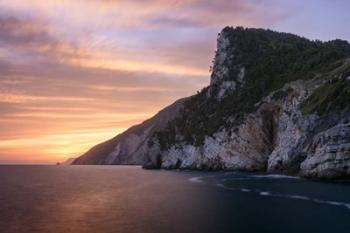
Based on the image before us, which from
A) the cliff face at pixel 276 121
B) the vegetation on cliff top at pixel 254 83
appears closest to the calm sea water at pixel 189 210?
the cliff face at pixel 276 121

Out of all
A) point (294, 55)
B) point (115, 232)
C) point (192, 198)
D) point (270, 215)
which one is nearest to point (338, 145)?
point (192, 198)

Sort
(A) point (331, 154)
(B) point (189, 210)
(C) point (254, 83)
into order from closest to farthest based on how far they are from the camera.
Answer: (B) point (189, 210) → (A) point (331, 154) → (C) point (254, 83)

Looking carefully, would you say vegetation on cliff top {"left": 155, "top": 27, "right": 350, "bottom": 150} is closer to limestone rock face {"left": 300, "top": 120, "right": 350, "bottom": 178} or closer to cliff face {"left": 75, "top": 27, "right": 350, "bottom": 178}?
cliff face {"left": 75, "top": 27, "right": 350, "bottom": 178}

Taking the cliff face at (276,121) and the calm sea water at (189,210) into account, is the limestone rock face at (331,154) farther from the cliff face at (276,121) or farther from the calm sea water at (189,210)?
the calm sea water at (189,210)

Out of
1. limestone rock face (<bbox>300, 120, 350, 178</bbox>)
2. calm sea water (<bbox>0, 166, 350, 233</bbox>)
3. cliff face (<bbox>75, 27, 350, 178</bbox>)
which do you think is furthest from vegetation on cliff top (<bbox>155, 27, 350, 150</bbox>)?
calm sea water (<bbox>0, 166, 350, 233</bbox>)

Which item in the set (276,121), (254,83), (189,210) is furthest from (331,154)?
(254,83)

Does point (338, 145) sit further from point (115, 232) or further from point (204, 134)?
point (204, 134)

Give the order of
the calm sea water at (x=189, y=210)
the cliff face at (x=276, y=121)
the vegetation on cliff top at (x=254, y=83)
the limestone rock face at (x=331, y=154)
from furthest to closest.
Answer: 1. the vegetation on cliff top at (x=254, y=83)
2. the cliff face at (x=276, y=121)
3. the limestone rock face at (x=331, y=154)
4. the calm sea water at (x=189, y=210)

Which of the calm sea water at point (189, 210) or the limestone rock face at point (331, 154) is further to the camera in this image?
the limestone rock face at point (331, 154)

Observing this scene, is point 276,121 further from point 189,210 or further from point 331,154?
point 189,210
